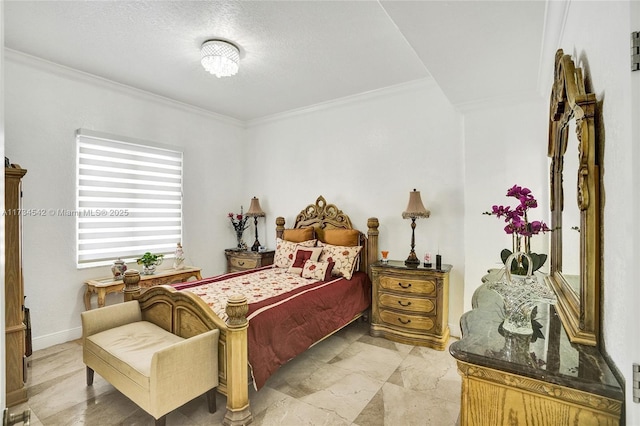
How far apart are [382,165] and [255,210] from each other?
2013 millimetres

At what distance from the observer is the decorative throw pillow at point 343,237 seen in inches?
154

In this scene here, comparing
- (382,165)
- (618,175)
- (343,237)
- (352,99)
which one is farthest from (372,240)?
(618,175)

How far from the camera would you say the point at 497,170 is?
319 cm

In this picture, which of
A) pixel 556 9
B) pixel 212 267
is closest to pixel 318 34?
pixel 556 9

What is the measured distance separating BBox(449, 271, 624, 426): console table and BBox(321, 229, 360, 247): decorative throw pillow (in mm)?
2593

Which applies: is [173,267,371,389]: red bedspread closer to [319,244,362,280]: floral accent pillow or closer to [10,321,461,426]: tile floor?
[319,244,362,280]: floral accent pillow

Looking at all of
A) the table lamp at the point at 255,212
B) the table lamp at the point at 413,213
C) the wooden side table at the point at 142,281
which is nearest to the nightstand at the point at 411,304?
the table lamp at the point at 413,213

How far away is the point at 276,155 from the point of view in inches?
193

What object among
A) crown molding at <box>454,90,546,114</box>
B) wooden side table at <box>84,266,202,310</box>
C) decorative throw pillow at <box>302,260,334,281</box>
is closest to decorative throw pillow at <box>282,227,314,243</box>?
decorative throw pillow at <box>302,260,334,281</box>

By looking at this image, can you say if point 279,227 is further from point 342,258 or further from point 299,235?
point 342,258

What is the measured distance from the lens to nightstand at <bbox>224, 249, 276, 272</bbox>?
451 centimetres

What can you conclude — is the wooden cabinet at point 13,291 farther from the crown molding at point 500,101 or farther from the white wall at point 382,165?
the crown molding at point 500,101

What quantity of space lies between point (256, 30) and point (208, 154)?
251cm

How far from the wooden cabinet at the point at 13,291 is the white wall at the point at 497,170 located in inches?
151
